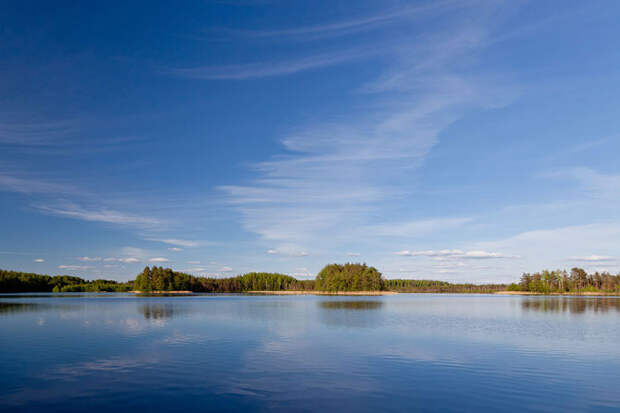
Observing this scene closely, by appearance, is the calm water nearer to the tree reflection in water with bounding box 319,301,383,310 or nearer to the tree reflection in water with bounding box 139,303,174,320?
the tree reflection in water with bounding box 139,303,174,320

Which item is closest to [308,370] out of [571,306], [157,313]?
[157,313]

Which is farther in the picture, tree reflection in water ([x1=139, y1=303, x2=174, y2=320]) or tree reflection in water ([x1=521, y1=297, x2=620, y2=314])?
tree reflection in water ([x1=521, y1=297, x2=620, y2=314])

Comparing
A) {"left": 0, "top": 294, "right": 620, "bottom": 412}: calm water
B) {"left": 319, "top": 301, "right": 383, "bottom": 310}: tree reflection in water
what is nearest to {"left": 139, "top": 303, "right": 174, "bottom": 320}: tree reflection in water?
{"left": 0, "top": 294, "right": 620, "bottom": 412}: calm water

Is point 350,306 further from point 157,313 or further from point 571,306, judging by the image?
point 571,306

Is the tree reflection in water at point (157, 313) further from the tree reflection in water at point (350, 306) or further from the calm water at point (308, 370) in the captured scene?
the tree reflection in water at point (350, 306)

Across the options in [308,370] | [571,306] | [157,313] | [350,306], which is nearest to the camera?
[308,370]

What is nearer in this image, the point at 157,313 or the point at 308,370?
the point at 308,370

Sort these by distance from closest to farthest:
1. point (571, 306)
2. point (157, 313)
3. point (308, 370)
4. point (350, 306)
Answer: point (308, 370)
point (157, 313)
point (350, 306)
point (571, 306)

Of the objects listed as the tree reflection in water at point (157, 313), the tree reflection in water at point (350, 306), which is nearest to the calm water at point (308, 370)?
the tree reflection in water at point (157, 313)

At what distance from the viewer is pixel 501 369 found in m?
26.2

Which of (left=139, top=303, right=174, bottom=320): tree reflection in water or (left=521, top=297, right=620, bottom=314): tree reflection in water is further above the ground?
(left=139, top=303, right=174, bottom=320): tree reflection in water

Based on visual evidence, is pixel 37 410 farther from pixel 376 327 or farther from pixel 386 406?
pixel 376 327

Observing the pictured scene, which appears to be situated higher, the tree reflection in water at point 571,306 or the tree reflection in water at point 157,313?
the tree reflection in water at point 157,313

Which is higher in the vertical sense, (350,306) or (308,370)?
(308,370)
